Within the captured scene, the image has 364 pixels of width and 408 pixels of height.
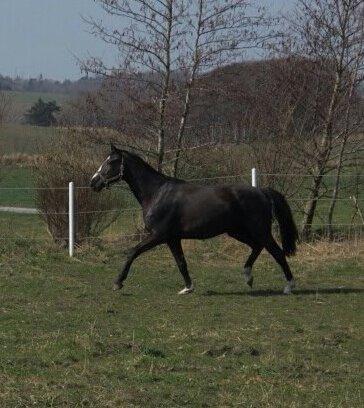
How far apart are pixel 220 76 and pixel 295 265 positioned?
4.85m

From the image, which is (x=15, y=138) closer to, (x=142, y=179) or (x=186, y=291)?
(x=142, y=179)

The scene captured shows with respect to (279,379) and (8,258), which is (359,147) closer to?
(8,258)

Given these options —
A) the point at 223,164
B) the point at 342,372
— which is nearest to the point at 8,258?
the point at 223,164

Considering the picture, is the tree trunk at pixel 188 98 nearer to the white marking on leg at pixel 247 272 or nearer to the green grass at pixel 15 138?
the white marking on leg at pixel 247 272

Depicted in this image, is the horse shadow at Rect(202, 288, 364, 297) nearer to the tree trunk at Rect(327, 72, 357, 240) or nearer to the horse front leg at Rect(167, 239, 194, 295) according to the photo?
the horse front leg at Rect(167, 239, 194, 295)

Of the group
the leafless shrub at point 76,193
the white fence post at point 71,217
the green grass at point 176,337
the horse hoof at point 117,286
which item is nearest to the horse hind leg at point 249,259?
the green grass at point 176,337

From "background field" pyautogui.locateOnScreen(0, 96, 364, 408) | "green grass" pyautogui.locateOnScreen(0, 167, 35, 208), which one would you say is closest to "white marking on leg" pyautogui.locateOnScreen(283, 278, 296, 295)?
"background field" pyautogui.locateOnScreen(0, 96, 364, 408)

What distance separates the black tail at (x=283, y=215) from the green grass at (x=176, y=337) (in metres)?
0.69

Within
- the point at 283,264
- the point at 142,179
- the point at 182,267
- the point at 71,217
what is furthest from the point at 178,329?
the point at 71,217

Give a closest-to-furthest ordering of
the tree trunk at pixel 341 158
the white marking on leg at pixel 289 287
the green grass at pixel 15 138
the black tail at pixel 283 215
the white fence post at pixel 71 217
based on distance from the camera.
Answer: the white marking on leg at pixel 289 287
the black tail at pixel 283 215
the white fence post at pixel 71 217
the tree trunk at pixel 341 158
the green grass at pixel 15 138

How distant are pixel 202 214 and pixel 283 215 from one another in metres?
1.11

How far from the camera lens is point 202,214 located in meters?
11.7

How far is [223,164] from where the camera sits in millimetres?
18141

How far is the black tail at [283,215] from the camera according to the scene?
39.0 feet
